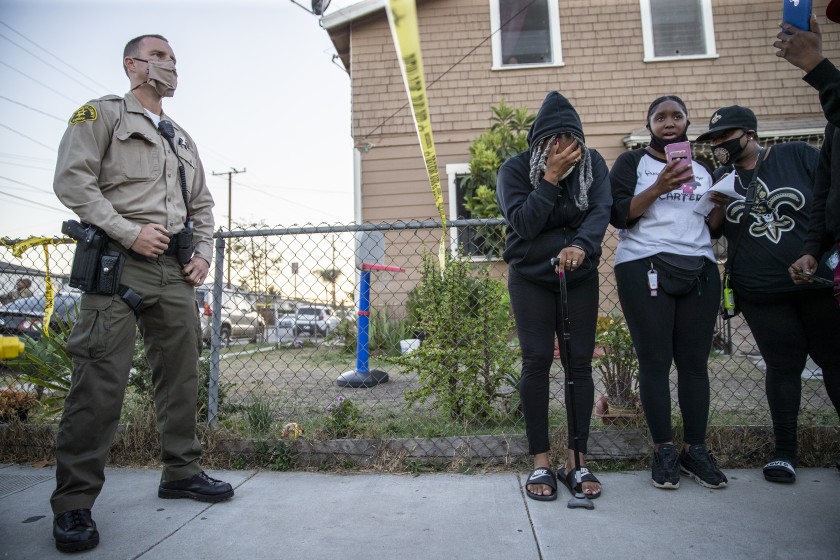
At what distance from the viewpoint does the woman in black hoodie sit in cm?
262

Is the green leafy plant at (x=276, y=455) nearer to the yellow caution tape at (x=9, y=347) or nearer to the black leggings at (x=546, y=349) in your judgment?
the black leggings at (x=546, y=349)

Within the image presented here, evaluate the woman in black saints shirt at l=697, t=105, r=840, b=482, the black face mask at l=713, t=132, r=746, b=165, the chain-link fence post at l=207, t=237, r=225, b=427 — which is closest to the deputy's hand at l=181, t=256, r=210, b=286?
the chain-link fence post at l=207, t=237, r=225, b=427

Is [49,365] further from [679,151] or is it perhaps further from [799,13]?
[799,13]

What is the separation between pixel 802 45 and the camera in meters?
1.93

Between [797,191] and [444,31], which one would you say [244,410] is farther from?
[444,31]

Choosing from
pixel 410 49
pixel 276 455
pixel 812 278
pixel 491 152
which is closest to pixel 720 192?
pixel 812 278

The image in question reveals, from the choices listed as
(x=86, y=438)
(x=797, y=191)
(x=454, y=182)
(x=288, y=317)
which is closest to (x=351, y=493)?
(x=86, y=438)

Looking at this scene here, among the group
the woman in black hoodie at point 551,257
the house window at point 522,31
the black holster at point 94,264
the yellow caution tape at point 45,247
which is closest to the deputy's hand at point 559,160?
the woman in black hoodie at point 551,257

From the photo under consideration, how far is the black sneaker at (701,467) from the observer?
2645 mm

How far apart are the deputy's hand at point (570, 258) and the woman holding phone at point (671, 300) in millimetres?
419

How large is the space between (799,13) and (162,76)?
2.66 meters

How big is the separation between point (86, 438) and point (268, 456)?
106 cm

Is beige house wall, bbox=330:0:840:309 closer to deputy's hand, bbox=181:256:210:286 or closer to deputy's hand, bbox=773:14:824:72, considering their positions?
deputy's hand, bbox=181:256:210:286

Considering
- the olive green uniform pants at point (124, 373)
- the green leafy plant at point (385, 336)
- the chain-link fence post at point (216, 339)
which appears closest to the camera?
the olive green uniform pants at point (124, 373)
